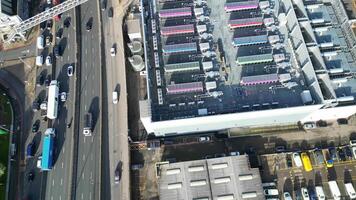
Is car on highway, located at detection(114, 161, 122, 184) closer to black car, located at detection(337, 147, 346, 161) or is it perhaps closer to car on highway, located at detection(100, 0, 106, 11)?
car on highway, located at detection(100, 0, 106, 11)

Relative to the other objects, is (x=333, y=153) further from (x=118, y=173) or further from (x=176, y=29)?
(x=118, y=173)

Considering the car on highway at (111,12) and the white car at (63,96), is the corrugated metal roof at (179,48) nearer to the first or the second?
the car on highway at (111,12)

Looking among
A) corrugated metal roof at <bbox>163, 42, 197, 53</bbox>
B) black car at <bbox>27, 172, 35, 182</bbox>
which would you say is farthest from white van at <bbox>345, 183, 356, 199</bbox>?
black car at <bbox>27, 172, 35, 182</bbox>

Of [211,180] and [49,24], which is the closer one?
[211,180]

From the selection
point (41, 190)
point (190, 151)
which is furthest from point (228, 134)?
point (41, 190)

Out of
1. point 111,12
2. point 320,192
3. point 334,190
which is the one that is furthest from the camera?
point 111,12

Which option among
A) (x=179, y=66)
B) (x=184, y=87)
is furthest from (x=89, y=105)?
(x=184, y=87)

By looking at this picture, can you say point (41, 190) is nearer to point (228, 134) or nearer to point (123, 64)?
point (123, 64)
